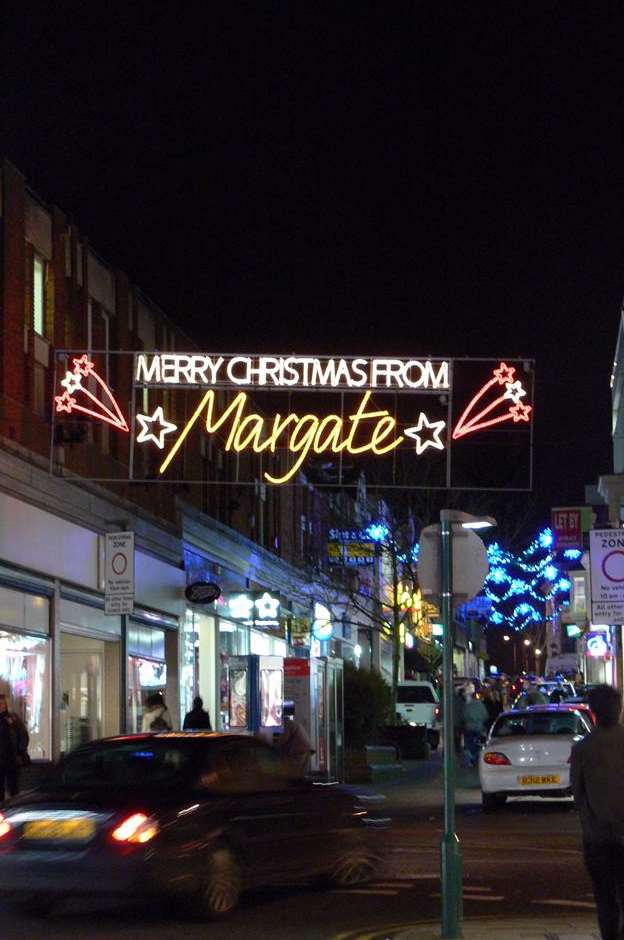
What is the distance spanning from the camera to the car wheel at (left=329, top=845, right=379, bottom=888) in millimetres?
13305

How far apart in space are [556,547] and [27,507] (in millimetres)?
37694

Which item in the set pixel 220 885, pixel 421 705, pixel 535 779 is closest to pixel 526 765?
pixel 535 779

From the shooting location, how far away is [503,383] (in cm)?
2311

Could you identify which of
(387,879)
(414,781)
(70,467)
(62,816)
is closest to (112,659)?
(70,467)

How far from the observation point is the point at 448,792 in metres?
10.9

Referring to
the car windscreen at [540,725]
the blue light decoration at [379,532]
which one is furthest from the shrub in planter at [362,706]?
the car windscreen at [540,725]

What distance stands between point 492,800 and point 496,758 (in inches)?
30.1

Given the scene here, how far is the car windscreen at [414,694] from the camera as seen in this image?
4794cm

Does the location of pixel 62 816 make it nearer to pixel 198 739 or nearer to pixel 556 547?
pixel 198 739

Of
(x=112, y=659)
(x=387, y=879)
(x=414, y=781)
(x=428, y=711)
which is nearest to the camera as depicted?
(x=387, y=879)

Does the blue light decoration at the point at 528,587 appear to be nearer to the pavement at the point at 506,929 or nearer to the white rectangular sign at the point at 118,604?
the white rectangular sign at the point at 118,604

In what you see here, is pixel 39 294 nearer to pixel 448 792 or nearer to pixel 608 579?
pixel 608 579

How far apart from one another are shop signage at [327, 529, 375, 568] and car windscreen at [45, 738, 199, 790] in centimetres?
3053

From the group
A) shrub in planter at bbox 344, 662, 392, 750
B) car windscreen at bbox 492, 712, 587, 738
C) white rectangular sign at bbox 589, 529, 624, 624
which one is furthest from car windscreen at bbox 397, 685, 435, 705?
white rectangular sign at bbox 589, 529, 624, 624
